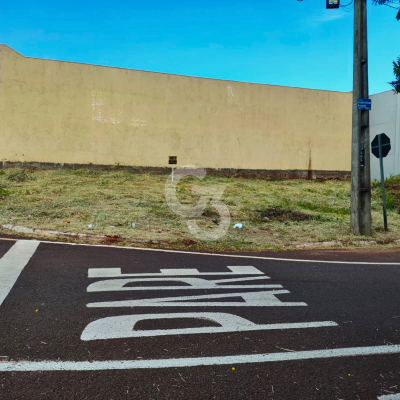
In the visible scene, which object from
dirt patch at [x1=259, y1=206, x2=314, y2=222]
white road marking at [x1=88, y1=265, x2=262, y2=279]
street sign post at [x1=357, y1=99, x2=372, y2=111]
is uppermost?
street sign post at [x1=357, y1=99, x2=372, y2=111]

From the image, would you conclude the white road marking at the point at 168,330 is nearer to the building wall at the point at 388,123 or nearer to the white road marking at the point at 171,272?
the white road marking at the point at 171,272

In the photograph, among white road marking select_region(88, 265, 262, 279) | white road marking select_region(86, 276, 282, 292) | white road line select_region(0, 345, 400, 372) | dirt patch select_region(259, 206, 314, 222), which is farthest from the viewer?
dirt patch select_region(259, 206, 314, 222)

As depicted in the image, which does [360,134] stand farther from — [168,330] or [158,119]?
[158,119]

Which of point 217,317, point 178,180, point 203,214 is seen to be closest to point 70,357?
point 217,317

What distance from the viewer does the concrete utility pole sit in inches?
438

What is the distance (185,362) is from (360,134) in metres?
9.35

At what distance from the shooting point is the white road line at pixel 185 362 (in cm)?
341

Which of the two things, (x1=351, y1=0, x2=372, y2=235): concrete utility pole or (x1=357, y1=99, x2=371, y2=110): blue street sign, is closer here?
(x1=357, y1=99, x2=371, y2=110): blue street sign
